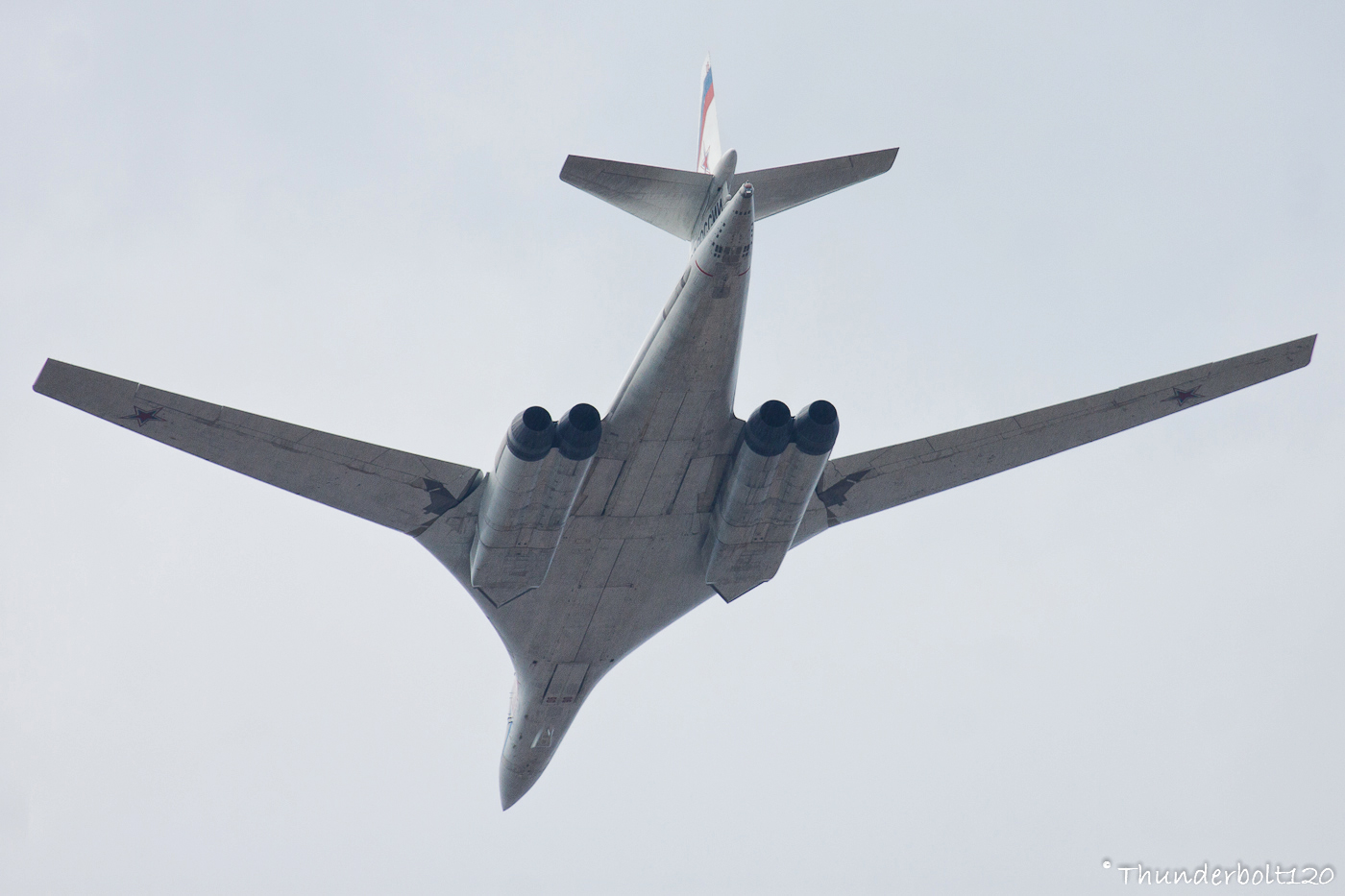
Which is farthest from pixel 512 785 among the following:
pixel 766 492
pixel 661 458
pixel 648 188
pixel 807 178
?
pixel 807 178

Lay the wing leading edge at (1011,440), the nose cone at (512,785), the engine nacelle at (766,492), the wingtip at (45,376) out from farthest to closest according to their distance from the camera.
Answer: the nose cone at (512,785) → the wing leading edge at (1011,440) → the engine nacelle at (766,492) → the wingtip at (45,376)

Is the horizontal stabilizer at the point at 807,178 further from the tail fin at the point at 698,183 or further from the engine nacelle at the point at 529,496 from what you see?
the engine nacelle at the point at 529,496

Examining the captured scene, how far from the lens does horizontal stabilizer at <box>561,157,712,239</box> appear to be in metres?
16.2

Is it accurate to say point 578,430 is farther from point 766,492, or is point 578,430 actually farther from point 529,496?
point 766,492

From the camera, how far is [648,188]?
16938 mm

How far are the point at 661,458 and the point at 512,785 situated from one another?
1051cm

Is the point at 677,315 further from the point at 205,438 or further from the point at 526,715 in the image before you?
the point at 526,715

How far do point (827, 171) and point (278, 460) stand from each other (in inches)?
350

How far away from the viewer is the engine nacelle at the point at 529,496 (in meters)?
16.5

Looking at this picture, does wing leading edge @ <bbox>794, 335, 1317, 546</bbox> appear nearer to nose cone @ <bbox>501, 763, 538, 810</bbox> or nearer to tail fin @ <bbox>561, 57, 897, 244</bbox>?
tail fin @ <bbox>561, 57, 897, 244</bbox>

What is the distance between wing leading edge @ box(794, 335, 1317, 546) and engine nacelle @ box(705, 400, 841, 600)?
1.23 m

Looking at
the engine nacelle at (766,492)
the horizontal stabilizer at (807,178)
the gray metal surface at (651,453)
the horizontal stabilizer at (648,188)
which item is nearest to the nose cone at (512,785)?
the gray metal surface at (651,453)

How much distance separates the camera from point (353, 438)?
18203 mm

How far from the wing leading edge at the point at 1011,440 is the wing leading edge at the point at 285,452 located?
6.14 meters
